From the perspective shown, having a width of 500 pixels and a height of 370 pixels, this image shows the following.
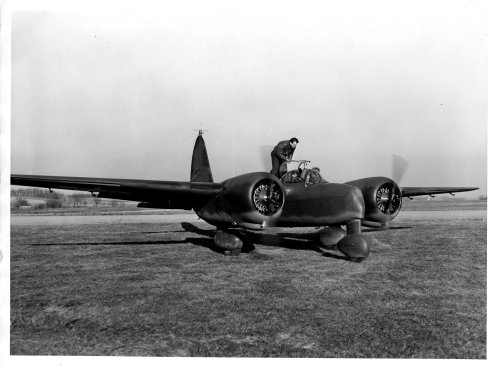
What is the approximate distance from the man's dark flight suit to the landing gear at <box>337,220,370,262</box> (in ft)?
8.98

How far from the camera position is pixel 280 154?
36.7 feet

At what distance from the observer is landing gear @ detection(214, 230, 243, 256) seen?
10734mm

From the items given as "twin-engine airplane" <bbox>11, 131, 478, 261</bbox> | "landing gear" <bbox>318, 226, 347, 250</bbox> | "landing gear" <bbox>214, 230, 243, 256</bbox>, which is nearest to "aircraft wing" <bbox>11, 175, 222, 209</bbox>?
"twin-engine airplane" <bbox>11, 131, 478, 261</bbox>

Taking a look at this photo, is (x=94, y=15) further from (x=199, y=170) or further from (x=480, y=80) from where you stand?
(x=199, y=170)

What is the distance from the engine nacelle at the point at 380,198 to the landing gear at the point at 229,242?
144 inches

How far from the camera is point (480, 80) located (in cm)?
752

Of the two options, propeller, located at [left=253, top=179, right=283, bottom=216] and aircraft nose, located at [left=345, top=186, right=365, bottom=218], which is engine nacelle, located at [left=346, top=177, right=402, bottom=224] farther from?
propeller, located at [left=253, top=179, right=283, bottom=216]

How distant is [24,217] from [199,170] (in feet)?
51.7

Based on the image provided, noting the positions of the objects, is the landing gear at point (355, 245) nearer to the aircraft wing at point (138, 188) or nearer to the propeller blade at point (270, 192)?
the propeller blade at point (270, 192)

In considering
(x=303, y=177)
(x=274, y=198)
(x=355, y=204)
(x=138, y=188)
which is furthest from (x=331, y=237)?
(x=138, y=188)

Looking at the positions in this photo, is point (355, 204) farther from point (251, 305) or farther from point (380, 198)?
point (251, 305)

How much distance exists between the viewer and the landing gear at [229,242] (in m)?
10.7

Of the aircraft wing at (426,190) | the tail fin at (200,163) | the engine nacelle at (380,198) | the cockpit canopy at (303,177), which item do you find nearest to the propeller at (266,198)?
the cockpit canopy at (303,177)

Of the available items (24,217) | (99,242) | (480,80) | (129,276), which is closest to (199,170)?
(99,242)
